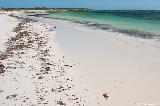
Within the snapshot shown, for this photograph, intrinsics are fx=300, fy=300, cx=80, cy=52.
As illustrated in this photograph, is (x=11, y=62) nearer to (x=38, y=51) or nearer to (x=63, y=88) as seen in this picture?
(x=38, y=51)

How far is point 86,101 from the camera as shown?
974 cm

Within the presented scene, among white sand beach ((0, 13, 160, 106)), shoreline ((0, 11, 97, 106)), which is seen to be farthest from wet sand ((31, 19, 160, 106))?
shoreline ((0, 11, 97, 106))

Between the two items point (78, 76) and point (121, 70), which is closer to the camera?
point (78, 76)

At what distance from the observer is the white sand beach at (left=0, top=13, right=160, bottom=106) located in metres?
9.86

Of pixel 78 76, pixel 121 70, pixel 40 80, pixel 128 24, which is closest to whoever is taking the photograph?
pixel 40 80

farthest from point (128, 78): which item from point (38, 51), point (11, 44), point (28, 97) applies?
point (11, 44)

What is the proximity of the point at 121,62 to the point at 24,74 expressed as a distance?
5252 millimetres

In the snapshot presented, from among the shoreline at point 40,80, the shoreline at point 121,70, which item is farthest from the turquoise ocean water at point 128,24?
the shoreline at point 40,80

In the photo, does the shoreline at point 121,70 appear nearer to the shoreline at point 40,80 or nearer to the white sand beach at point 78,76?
the white sand beach at point 78,76

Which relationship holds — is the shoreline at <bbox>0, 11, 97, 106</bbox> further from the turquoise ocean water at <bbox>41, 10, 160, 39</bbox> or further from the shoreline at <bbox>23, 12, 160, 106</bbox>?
the turquoise ocean water at <bbox>41, 10, 160, 39</bbox>

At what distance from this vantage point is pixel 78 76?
12672 mm

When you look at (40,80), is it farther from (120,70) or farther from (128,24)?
(128,24)

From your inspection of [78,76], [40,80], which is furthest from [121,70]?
[40,80]

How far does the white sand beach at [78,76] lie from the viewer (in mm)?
9859
